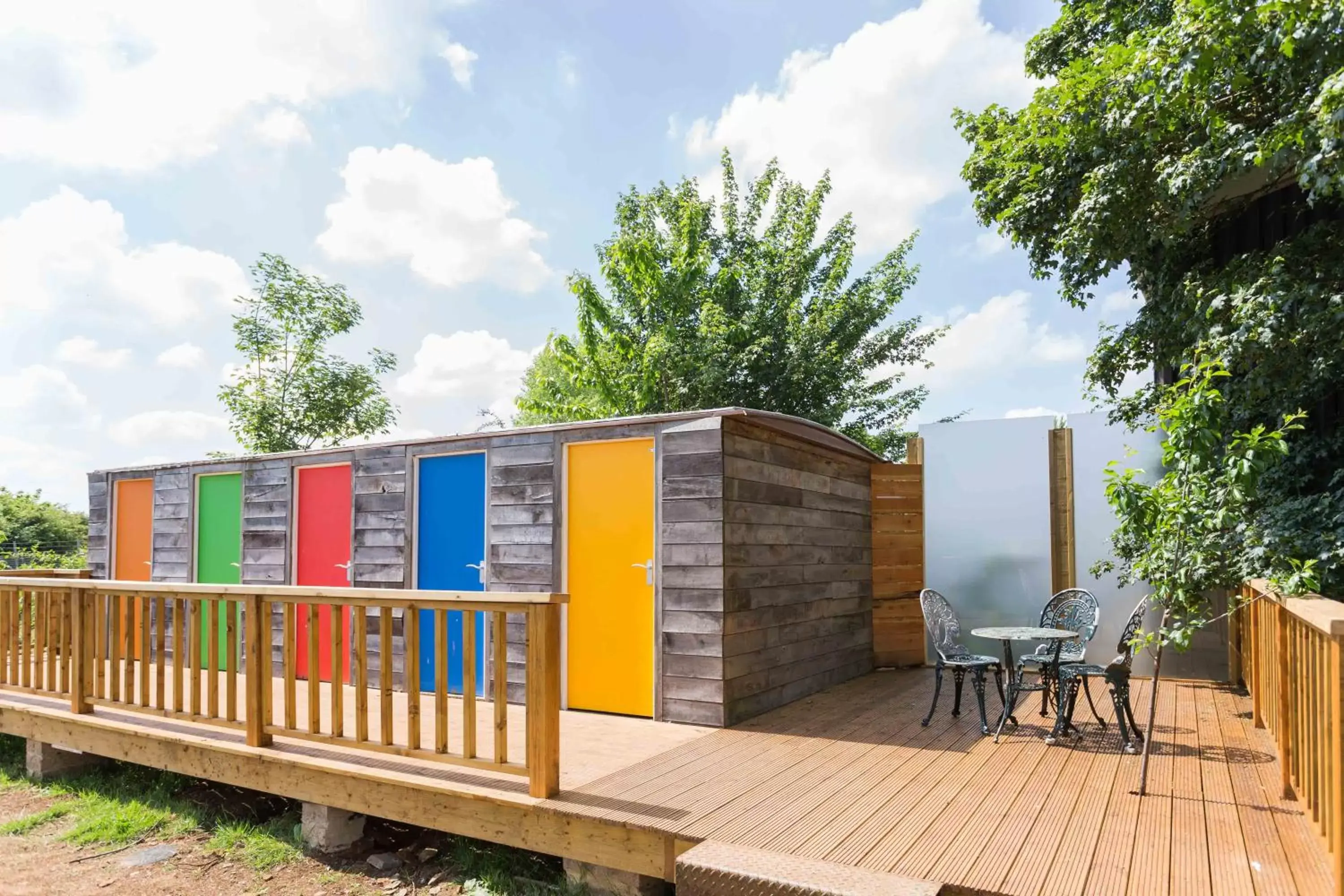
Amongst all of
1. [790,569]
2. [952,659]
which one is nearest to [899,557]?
[790,569]

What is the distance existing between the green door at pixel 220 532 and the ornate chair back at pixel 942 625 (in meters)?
5.51

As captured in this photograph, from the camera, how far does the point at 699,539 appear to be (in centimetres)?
456

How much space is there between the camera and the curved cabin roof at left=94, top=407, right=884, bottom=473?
184 inches

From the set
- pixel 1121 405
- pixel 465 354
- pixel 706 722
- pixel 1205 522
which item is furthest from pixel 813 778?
pixel 465 354

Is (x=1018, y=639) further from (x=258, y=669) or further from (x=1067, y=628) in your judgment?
(x=258, y=669)

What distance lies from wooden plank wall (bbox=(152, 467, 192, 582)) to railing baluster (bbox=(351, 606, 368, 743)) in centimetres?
446

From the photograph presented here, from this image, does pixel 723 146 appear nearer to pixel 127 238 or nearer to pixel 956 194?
pixel 956 194

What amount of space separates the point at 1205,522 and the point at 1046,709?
7.08ft

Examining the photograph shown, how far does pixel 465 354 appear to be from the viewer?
44.1m

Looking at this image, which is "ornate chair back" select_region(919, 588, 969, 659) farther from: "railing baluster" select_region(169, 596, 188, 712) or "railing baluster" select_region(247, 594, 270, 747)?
"railing baluster" select_region(169, 596, 188, 712)

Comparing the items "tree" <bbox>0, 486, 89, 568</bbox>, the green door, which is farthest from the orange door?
"tree" <bbox>0, 486, 89, 568</bbox>

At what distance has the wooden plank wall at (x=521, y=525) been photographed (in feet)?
16.6

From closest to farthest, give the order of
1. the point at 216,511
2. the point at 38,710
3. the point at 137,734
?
the point at 137,734 < the point at 38,710 < the point at 216,511

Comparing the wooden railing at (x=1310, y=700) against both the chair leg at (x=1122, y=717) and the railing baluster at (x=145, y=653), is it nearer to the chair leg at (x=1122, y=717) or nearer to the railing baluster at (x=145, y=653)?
the chair leg at (x=1122, y=717)
